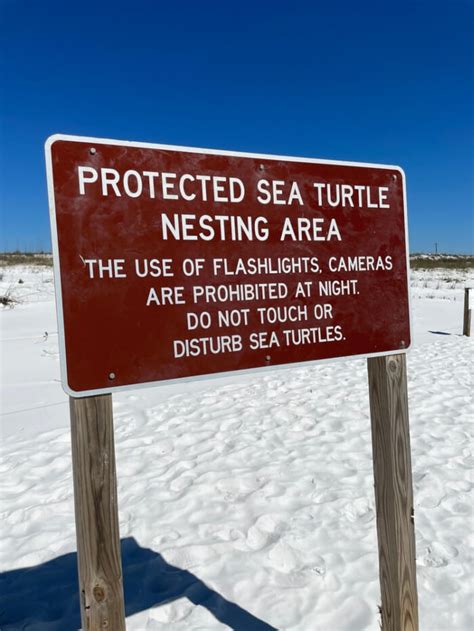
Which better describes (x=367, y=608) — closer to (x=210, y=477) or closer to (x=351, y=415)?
(x=210, y=477)

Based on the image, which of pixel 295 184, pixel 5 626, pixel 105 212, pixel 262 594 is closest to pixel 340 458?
pixel 262 594

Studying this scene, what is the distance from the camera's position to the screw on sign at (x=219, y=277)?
64.6 inches

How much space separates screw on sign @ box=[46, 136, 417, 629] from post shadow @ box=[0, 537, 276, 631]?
91cm

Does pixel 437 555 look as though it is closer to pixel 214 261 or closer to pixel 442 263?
pixel 214 261

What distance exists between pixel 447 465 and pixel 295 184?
3077 mm

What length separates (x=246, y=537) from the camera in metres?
3.22

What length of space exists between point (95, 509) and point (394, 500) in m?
1.16

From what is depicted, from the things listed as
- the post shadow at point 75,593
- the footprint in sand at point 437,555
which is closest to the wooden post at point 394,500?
the post shadow at point 75,593

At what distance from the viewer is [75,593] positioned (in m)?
2.82

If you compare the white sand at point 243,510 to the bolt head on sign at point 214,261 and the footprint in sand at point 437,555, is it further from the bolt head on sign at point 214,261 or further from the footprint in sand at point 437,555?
the bolt head on sign at point 214,261

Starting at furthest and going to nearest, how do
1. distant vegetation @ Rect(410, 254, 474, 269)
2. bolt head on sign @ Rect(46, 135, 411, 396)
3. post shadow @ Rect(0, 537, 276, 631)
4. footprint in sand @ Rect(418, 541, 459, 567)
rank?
1. distant vegetation @ Rect(410, 254, 474, 269)
2. footprint in sand @ Rect(418, 541, 459, 567)
3. post shadow @ Rect(0, 537, 276, 631)
4. bolt head on sign @ Rect(46, 135, 411, 396)

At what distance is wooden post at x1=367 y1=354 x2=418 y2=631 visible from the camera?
212 centimetres

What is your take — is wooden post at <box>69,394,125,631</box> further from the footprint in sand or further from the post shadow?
the footprint in sand

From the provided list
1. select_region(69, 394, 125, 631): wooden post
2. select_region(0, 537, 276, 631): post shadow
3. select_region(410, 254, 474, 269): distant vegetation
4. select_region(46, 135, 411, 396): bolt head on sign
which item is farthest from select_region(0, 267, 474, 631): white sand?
select_region(410, 254, 474, 269): distant vegetation
